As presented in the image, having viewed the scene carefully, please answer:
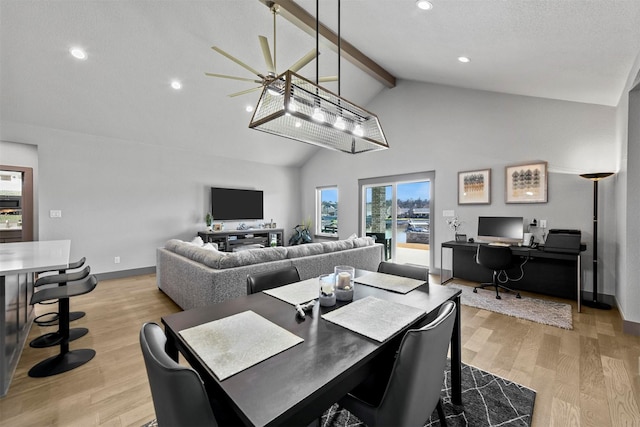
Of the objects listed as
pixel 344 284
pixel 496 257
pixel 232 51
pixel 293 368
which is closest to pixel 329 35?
pixel 232 51

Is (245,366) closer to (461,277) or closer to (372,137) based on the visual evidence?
(372,137)

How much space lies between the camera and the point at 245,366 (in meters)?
0.91

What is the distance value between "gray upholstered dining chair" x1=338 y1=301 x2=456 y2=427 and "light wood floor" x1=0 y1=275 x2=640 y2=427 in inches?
46.1

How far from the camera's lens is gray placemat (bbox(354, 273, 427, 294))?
5.77 feet

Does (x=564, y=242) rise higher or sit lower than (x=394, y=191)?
lower

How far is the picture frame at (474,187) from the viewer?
4.52m

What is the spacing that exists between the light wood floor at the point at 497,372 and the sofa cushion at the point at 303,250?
63.9 inches

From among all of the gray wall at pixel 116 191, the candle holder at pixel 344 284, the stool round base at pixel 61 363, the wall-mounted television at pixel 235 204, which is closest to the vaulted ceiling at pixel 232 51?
the gray wall at pixel 116 191

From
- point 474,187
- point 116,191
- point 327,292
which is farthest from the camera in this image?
point 116,191

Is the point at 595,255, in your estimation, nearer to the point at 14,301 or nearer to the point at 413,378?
the point at 413,378

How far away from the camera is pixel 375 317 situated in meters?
1.31

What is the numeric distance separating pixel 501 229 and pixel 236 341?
175 inches

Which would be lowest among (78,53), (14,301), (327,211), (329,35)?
(14,301)

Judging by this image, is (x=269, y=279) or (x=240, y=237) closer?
(x=269, y=279)
